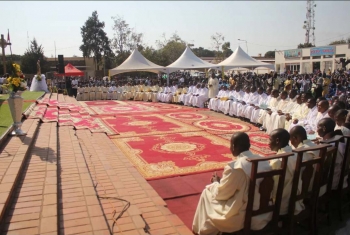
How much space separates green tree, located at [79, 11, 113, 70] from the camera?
156 ft

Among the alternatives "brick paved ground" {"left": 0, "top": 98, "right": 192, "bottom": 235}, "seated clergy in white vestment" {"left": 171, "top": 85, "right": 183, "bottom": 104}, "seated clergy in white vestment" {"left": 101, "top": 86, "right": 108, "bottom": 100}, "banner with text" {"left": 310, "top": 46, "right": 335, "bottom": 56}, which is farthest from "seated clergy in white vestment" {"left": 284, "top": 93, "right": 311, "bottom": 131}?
"banner with text" {"left": 310, "top": 46, "right": 335, "bottom": 56}

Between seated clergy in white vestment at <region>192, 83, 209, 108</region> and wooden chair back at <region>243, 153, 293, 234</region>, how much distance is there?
12417 mm

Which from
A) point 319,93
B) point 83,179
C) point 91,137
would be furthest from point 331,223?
point 319,93

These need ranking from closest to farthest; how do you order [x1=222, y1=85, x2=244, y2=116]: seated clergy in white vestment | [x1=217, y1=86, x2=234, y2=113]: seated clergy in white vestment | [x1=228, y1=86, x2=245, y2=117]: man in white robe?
[x1=228, y1=86, x2=245, y2=117]: man in white robe
[x1=222, y1=85, x2=244, y2=116]: seated clergy in white vestment
[x1=217, y1=86, x2=234, y2=113]: seated clergy in white vestment

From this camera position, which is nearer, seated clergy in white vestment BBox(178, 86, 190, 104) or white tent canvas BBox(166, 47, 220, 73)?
seated clergy in white vestment BBox(178, 86, 190, 104)

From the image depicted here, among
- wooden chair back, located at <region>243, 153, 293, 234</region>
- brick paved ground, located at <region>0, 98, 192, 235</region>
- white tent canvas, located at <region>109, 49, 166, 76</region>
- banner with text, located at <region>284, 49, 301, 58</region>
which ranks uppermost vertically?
banner with text, located at <region>284, 49, 301, 58</region>

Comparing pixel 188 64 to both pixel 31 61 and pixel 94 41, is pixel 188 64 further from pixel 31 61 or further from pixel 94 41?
pixel 94 41

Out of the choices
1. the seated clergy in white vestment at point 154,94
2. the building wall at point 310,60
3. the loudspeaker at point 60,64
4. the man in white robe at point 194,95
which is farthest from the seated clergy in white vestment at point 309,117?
the building wall at point 310,60

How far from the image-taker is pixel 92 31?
→ 1879 inches

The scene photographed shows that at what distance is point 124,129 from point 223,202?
675cm

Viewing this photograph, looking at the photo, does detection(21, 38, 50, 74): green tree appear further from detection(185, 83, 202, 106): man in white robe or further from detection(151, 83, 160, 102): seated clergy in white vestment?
detection(185, 83, 202, 106): man in white robe

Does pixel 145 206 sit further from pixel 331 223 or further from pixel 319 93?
Result: pixel 319 93

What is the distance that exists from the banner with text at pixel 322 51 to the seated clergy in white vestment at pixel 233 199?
37412 mm

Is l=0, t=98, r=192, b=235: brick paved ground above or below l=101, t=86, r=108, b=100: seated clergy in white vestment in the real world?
below
